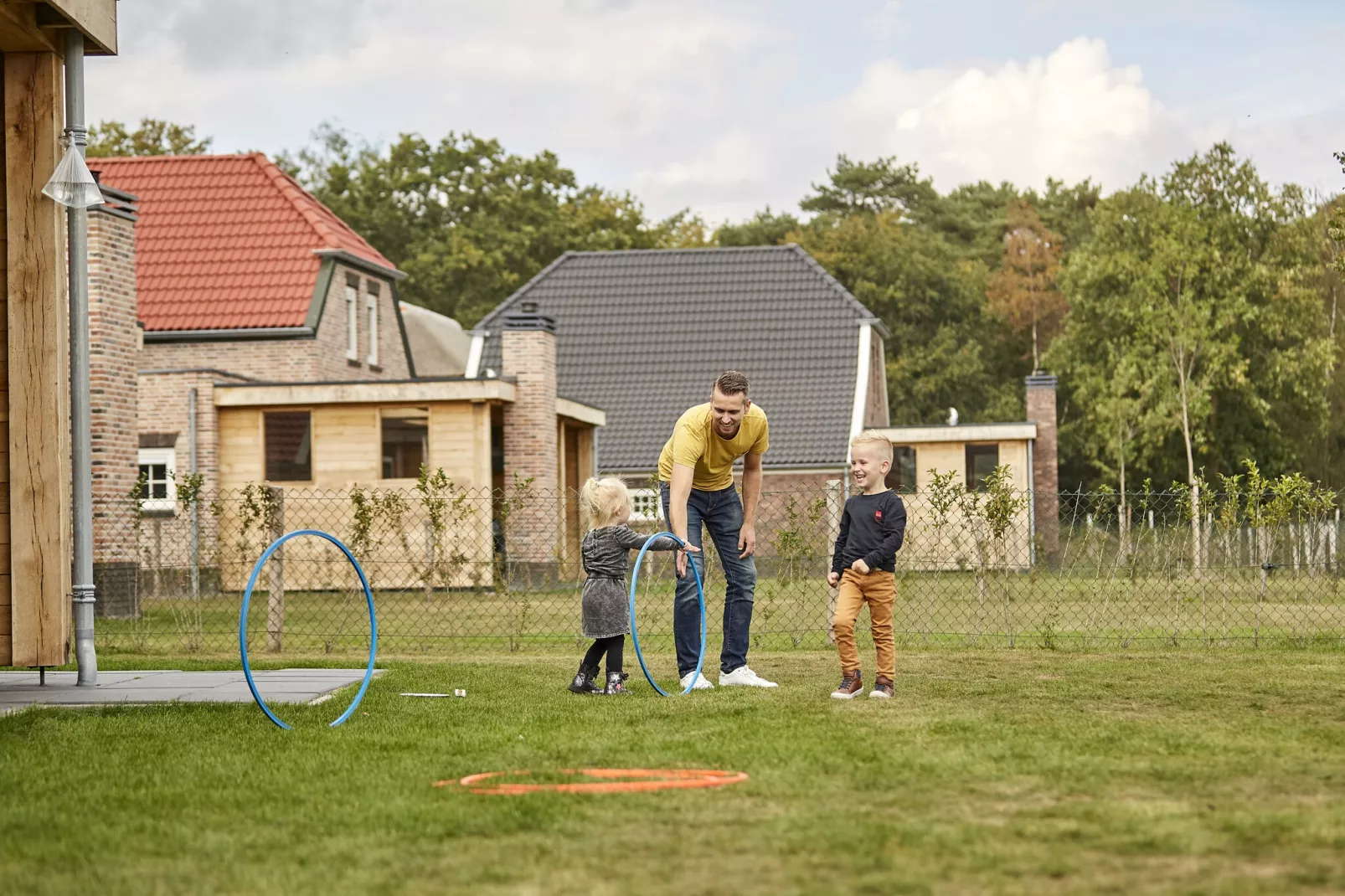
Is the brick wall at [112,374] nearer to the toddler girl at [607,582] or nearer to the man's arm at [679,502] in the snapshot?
the toddler girl at [607,582]

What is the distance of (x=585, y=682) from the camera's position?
28.8 ft

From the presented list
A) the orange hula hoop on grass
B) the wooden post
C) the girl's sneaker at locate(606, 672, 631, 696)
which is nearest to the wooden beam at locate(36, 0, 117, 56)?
the wooden post

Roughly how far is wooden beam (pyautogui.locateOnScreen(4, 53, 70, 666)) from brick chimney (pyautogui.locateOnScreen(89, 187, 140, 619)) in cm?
994

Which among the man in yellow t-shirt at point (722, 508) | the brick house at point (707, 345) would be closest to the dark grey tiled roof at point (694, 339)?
the brick house at point (707, 345)

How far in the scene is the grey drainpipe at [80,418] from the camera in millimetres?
8961

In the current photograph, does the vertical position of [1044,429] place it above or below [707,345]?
below

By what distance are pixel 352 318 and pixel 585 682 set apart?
870 inches

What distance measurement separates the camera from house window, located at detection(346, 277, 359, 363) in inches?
1168

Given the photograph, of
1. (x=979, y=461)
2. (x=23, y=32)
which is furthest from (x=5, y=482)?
(x=979, y=461)

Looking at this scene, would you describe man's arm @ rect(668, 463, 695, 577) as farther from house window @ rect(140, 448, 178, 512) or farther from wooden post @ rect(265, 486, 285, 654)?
house window @ rect(140, 448, 178, 512)

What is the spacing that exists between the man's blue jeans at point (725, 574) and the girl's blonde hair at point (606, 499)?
0.28 meters

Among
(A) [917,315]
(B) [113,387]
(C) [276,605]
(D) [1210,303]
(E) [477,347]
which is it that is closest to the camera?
(C) [276,605]

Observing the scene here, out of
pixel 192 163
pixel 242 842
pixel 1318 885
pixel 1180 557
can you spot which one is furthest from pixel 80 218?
pixel 192 163

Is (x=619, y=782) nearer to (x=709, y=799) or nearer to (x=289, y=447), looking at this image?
(x=709, y=799)
